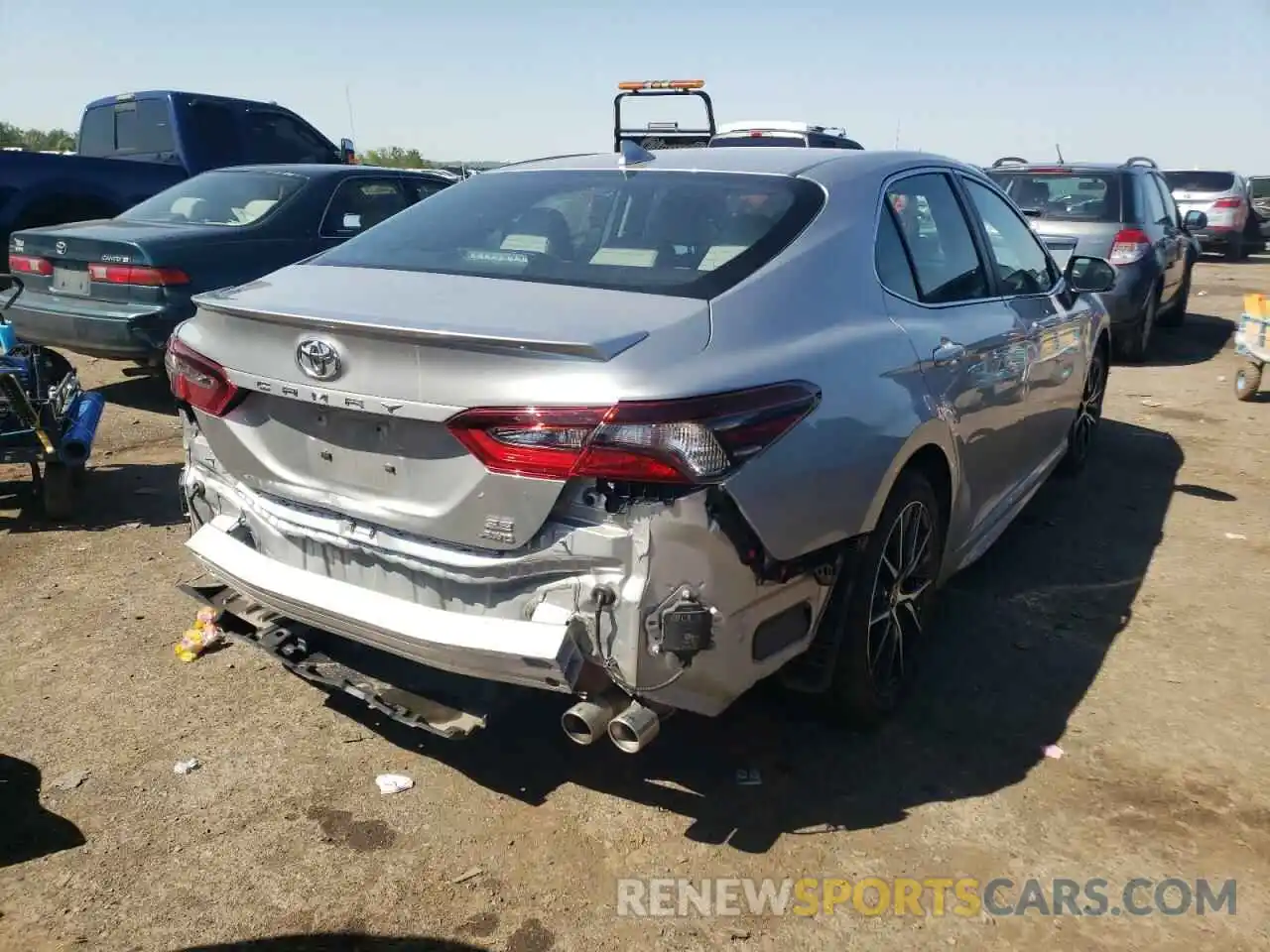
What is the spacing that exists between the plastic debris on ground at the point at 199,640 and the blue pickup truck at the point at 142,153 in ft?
23.2

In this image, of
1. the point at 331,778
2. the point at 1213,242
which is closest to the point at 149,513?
the point at 331,778

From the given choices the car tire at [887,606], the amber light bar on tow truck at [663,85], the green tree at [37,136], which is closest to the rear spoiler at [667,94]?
the amber light bar on tow truck at [663,85]

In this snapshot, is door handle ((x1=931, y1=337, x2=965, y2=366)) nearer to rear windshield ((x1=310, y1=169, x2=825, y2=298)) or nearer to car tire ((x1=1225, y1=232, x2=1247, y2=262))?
rear windshield ((x1=310, y1=169, x2=825, y2=298))

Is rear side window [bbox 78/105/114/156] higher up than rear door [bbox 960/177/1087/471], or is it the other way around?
rear side window [bbox 78/105/114/156]

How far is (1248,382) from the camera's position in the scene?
8.27 metres

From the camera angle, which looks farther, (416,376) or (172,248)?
(172,248)

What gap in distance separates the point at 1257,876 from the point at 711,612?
5.21 ft

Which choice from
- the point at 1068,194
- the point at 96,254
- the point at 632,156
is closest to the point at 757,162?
the point at 632,156

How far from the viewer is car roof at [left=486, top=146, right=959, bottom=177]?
3.42m

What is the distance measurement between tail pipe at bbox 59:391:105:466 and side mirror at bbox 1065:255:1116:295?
15.6ft

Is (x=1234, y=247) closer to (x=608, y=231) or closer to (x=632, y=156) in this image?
→ (x=632, y=156)

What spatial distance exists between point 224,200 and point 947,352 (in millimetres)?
5854

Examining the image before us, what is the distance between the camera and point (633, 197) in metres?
3.35

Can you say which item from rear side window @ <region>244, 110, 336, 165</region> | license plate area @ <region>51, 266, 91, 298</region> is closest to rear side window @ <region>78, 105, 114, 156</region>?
rear side window @ <region>244, 110, 336, 165</region>
